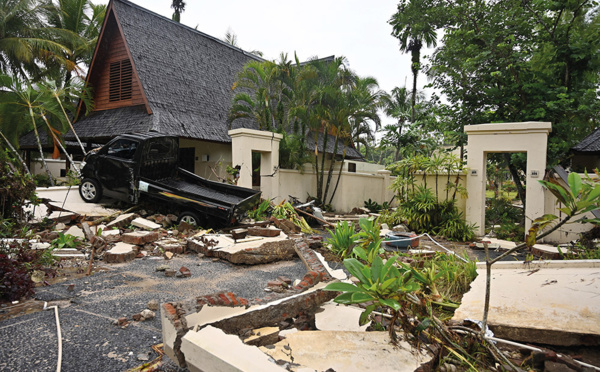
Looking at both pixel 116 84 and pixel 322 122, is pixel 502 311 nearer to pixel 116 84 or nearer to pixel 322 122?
pixel 322 122

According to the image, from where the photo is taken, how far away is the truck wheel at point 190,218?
7961 millimetres

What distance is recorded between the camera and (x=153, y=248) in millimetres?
6406

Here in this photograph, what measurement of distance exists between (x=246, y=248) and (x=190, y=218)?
2.76 metres

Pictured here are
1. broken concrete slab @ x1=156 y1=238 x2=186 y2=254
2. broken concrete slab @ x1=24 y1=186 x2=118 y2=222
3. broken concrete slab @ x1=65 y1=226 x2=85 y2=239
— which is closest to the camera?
broken concrete slab @ x1=156 y1=238 x2=186 y2=254

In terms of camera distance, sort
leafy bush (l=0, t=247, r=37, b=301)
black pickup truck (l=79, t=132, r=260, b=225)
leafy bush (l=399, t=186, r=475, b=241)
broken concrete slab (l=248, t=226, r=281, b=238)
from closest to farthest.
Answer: leafy bush (l=0, t=247, r=37, b=301) < broken concrete slab (l=248, t=226, r=281, b=238) < black pickup truck (l=79, t=132, r=260, b=225) < leafy bush (l=399, t=186, r=475, b=241)

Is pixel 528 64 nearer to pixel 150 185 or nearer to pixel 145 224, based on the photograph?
pixel 150 185

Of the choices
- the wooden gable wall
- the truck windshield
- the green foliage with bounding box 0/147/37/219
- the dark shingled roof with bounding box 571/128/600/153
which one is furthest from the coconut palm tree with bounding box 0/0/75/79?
the dark shingled roof with bounding box 571/128/600/153

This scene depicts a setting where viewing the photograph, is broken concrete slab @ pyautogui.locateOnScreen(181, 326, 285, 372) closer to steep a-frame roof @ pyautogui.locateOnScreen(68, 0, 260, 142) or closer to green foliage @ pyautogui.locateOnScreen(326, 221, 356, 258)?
green foliage @ pyautogui.locateOnScreen(326, 221, 356, 258)

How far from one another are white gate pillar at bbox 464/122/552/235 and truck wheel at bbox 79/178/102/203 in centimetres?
942

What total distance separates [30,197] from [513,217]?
13.0 metres

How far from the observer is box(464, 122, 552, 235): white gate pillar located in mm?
8188

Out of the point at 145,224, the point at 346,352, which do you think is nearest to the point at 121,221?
the point at 145,224

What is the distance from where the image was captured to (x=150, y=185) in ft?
26.3

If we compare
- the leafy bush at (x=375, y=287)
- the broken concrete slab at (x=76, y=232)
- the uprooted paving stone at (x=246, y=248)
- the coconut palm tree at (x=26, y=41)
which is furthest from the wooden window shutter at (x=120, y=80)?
the leafy bush at (x=375, y=287)
